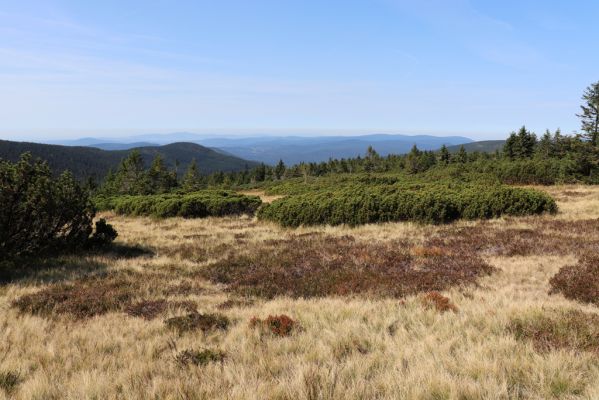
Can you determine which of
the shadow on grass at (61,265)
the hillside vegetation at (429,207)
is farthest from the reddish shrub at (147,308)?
the hillside vegetation at (429,207)

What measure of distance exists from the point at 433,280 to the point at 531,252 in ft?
14.8

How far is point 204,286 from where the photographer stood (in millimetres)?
10172

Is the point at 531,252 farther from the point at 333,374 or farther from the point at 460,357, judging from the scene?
the point at 333,374

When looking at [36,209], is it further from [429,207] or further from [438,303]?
[429,207]

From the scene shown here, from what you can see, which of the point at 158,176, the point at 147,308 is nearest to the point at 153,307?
the point at 147,308

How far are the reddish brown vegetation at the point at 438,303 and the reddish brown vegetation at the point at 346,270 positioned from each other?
1111 mm

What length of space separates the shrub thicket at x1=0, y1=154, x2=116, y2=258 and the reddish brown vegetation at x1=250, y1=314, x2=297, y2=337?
9162 mm

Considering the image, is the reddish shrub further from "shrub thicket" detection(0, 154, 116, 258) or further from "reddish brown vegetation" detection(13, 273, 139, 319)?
"shrub thicket" detection(0, 154, 116, 258)

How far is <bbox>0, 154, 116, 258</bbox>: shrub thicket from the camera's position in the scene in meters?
11.9

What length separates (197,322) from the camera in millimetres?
6602

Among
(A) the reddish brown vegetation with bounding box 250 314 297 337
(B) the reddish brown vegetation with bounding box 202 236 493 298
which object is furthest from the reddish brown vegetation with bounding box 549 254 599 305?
(A) the reddish brown vegetation with bounding box 250 314 297 337

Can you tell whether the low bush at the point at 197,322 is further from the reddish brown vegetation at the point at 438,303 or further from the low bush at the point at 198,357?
the reddish brown vegetation at the point at 438,303

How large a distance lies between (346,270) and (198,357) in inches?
264

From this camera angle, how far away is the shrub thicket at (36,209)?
11.9 meters
